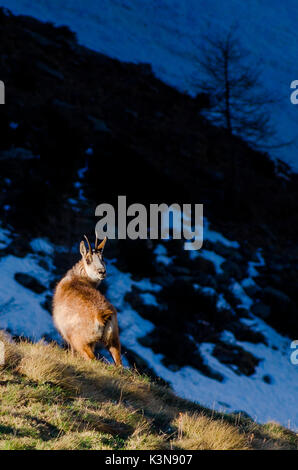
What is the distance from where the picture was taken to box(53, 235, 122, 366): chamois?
616cm

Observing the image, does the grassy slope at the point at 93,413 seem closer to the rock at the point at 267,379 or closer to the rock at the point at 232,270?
the rock at the point at 267,379

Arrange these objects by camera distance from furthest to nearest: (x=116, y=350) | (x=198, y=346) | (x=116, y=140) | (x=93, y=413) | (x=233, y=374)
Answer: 1. (x=116, y=140)
2. (x=198, y=346)
3. (x=233, y=374)
4. (x=116, y=350)
5. (x=93, y=413)

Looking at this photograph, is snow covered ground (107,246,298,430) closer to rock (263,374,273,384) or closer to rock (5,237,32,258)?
rock (263,374,273,384)

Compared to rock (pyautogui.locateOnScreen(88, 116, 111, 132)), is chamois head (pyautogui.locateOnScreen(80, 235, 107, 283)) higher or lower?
lower

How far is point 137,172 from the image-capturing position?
20797 millimetres

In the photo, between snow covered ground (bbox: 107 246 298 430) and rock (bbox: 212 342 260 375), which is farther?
rock (bbox: 212 342 260 375)

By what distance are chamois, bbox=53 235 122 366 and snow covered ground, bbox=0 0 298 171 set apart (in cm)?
2618

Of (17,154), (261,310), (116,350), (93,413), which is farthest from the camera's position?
(17,154)

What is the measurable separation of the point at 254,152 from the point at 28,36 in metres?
14.4

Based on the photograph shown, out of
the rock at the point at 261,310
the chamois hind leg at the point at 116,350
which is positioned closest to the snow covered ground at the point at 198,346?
the rock at the point at 261,310

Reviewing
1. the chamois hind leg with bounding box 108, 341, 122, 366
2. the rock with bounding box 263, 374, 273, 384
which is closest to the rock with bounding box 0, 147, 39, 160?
the rock with bounding box 263, 374, 273, 384

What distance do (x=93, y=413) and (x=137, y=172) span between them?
16770mm

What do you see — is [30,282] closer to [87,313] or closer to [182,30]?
[87,313]

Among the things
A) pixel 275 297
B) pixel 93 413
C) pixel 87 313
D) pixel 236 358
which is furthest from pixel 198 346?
pixel 93 413
